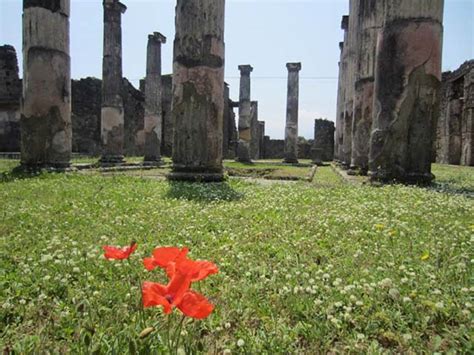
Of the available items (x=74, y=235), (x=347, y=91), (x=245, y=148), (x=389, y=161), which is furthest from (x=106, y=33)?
(x=74, y=235)

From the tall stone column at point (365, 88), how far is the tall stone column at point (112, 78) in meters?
10.2

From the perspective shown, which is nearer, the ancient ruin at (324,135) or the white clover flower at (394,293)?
the white clover flower at (394,293)

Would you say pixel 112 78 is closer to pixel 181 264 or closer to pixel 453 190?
pixel 453 190

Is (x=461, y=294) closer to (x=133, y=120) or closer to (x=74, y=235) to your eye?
(x=74, y=235)

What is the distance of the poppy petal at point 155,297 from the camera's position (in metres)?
1.03

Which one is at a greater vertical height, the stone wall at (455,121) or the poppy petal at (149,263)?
the stone wall at (455,121)

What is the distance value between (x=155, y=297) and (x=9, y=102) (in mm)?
24687

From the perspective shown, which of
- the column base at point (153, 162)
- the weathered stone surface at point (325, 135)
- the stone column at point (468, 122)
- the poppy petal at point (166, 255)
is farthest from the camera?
the weathered stone surface at point (325, 135)

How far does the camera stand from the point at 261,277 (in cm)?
241

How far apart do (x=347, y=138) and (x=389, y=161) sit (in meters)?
7.52

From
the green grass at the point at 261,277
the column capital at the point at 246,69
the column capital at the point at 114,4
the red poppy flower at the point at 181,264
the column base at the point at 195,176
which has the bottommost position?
the green grass at the point at 261,277

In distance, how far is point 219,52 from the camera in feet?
28.3

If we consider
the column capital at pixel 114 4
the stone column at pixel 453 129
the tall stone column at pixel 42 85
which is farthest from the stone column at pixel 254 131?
the tall stone column at pixel 42 85

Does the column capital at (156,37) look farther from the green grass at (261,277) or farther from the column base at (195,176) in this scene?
the green grass at (261,277)
